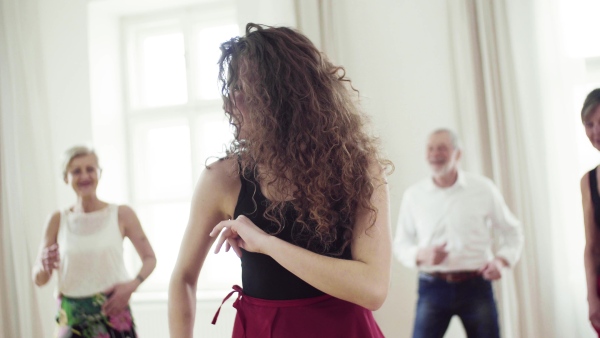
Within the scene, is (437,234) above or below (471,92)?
below

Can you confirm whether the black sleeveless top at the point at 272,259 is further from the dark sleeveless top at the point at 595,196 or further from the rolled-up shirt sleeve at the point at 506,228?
the rolled-up shirt sleeve at the point at 506,228

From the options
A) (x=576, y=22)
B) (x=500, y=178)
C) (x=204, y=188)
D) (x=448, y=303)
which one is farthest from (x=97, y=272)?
(x=576, y=22)

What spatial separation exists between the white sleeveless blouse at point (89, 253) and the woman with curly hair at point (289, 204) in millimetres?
2299

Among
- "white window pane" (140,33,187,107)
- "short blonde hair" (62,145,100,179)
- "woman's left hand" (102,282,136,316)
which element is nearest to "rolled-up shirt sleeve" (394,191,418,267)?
"woman's left hand" (102,282,136,316)

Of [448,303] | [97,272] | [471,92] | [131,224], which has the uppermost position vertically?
[471,92]

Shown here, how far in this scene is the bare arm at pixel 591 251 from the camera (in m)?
2.69

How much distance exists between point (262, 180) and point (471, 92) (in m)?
3.28

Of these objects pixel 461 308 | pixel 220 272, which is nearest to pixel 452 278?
pixel 461 308

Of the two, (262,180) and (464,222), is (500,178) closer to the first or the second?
(464,222)

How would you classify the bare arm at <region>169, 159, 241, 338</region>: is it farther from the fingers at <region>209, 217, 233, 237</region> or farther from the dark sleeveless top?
the dark sleeveless top

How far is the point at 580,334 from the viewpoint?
4.06 meters

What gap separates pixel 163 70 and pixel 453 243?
365 centimetres

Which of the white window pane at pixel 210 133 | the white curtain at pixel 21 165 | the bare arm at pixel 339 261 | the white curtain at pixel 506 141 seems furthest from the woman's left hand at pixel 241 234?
the white curtain at pixel 21 165

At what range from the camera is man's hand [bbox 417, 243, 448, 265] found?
10.9ft
